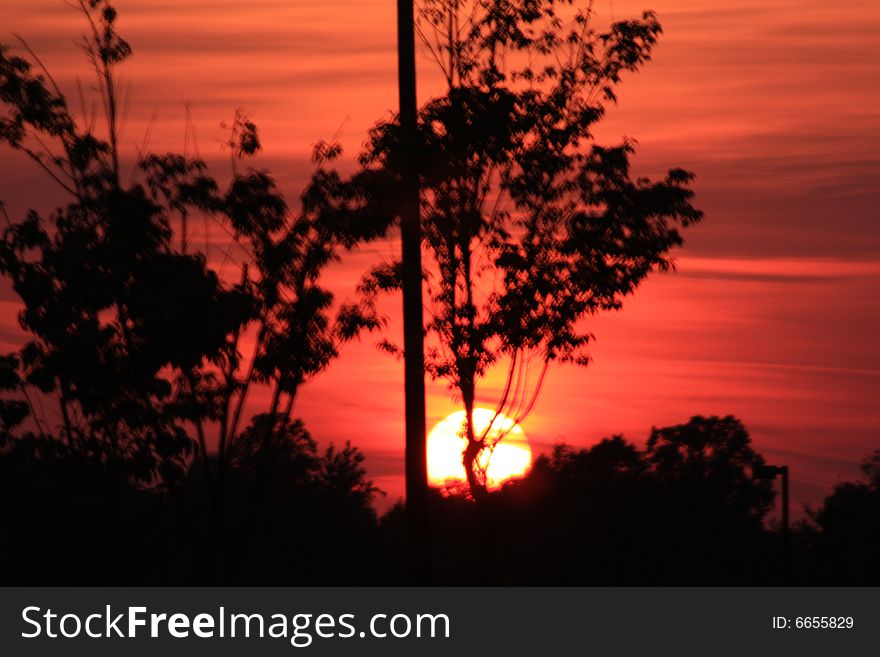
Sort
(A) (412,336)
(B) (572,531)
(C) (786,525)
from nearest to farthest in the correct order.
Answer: (A) (412,336) → (C) (786,525) → (B) (572,531)

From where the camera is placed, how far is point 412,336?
621 inches

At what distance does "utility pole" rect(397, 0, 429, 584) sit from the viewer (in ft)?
50.6

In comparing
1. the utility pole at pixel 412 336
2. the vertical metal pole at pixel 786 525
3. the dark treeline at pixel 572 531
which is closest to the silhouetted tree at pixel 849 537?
the dark treeline at pixel 572 531

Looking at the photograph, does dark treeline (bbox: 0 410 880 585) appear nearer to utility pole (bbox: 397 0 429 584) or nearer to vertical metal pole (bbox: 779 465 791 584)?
vertical metal pole (bbox: 779 465 791 584)

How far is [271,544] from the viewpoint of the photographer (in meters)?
66.4

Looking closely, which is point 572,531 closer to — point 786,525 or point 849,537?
point 849,537

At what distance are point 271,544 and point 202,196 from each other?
1730 inches

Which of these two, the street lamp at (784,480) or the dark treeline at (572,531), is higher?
the dark treeline at (572,531)

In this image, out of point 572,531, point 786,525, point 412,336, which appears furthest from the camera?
point 572,531

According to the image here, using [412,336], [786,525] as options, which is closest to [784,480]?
[786,525]

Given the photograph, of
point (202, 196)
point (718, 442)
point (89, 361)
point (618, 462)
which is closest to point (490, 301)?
point (202, 196)

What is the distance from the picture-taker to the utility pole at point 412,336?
15430mm

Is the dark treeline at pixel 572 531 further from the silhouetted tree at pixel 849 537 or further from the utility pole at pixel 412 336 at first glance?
the utility pole at pixel 412 336

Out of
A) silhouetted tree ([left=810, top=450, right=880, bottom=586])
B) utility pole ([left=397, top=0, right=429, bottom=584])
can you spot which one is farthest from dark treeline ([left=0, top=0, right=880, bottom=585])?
silhouetted tree ([left=810, top=450, right=880, bottom=586])
